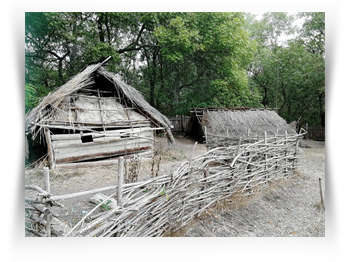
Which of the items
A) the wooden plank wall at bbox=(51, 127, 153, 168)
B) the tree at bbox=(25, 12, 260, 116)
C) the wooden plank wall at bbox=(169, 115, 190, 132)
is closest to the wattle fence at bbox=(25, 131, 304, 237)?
the wooden plank wall at bbox=(51, 127, 153, 168)

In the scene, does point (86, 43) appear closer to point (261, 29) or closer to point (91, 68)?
point (91, 68)

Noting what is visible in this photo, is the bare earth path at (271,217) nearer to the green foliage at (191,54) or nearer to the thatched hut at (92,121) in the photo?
the thatched hut at (92,121)

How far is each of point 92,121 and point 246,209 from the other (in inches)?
226

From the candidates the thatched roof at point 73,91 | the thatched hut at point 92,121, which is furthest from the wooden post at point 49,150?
the thatched roof at point 73,91

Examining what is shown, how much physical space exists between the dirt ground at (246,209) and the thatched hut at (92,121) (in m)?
0.70

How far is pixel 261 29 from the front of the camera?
1969cm

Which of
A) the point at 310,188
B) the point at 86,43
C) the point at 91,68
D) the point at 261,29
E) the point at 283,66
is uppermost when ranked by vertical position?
the point at 261,29

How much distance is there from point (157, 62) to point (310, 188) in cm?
1304

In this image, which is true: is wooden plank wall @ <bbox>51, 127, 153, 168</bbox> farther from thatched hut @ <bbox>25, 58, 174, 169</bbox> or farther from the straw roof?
the straw roof

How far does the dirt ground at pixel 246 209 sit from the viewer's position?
3893 mm

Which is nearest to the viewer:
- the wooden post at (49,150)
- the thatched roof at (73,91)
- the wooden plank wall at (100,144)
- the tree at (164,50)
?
the thatched roof at (73,91)

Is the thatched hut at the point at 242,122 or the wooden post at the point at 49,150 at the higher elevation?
the thatched hut at the point at 242,122

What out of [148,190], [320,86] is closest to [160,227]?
[148,190]
